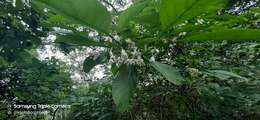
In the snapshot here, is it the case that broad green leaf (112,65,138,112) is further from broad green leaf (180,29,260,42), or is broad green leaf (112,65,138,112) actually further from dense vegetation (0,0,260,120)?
broad green leaf (180,29,260,42)

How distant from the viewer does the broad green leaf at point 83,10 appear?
2.39ft

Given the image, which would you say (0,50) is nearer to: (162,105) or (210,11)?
(162,105)

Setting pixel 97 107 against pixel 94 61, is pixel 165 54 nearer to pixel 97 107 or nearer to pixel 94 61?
pixel 94 61

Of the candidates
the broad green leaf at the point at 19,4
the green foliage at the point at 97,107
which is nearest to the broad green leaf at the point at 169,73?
the green foliage at the point at 97,107

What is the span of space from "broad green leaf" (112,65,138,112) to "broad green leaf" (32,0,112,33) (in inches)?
4.9

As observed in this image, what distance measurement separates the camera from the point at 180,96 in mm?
1065

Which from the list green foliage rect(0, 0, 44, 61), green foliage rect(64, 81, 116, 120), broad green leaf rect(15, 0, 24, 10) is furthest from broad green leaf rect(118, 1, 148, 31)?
green foliage rect(0, 0, 44, 61)

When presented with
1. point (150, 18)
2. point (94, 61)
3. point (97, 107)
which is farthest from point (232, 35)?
point (97, 107)

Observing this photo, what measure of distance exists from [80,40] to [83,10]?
12cm

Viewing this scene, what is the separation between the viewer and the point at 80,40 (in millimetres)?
848

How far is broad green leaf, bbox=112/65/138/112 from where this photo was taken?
790mm

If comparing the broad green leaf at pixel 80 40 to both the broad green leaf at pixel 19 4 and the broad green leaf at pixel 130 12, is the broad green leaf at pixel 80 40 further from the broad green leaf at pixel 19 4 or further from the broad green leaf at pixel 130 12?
the broad green leaf at pixel 19 4

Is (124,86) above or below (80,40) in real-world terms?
below

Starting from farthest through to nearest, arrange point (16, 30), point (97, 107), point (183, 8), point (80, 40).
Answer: point (16, 30)
point (97, 107)
point (80, 40)
point (183, 8)
